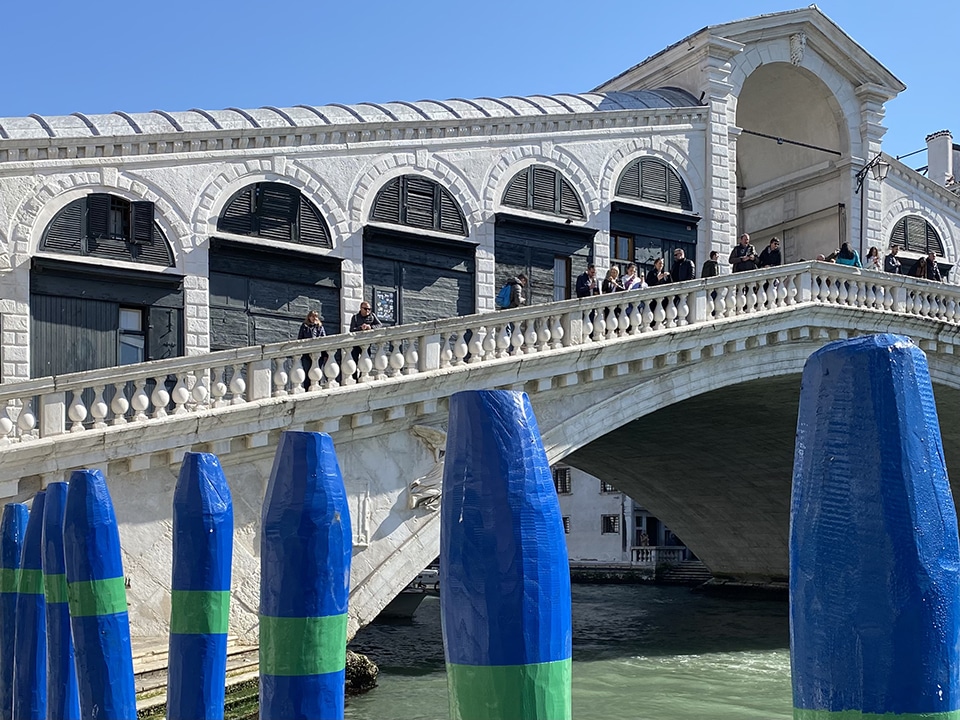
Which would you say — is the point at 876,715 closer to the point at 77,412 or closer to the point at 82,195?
the point at 77,412

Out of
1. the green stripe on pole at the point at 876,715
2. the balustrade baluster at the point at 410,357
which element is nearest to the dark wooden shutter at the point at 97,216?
the balustrade baluster at the point at 410,357

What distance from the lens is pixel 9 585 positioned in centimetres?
676

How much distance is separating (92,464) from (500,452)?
917 centimetres

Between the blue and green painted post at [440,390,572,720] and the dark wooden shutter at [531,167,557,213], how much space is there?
48.4ft

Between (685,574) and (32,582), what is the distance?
32429 mm

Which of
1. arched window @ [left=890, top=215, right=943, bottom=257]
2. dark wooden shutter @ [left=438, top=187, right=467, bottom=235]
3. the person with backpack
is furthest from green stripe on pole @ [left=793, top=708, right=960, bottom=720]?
arched window @ [left=890, top=215, right=943, bottom=257]

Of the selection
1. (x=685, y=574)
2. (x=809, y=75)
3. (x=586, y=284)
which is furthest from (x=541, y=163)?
(x=685, y=574)

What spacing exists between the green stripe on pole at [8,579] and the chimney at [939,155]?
29191 millimetres

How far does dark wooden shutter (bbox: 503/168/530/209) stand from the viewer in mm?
17266

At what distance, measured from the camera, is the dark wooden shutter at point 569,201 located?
17781 millimetres

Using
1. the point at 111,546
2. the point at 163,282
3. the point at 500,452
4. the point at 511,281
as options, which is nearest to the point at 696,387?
the point at 511,281

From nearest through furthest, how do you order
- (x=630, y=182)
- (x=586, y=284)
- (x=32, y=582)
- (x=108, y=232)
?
(x=32, y=582)
(x=108, y=232)
(x=586, y=284)
(x=630, y=182)

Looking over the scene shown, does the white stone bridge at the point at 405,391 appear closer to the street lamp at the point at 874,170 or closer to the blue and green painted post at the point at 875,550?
the street lamp at the point at 874,170

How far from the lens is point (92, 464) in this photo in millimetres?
11305
